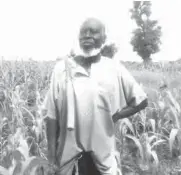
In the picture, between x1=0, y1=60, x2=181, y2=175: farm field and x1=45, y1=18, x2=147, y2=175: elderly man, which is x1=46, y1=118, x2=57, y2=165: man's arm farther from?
x1=0, y1=60, x2=181, y2=175: farm field

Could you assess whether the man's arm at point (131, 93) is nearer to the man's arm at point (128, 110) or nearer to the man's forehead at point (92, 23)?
the man's arm at point (128, 110)

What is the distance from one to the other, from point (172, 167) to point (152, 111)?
0.74 metres

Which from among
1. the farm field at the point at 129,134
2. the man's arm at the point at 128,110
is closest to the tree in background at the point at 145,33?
the farm field at the point at 129,134

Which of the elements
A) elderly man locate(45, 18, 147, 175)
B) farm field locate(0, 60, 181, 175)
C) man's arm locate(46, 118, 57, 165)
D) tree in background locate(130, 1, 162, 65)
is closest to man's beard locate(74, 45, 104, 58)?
elderly man locate(45, 18, 147, 175)

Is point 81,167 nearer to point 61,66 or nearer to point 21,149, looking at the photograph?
point 61,66

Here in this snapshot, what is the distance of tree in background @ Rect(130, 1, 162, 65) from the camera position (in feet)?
87.8

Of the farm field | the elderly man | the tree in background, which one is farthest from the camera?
the tree in background

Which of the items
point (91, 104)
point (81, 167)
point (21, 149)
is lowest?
point (21, 149)

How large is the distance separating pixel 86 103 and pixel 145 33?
2658 centimetres

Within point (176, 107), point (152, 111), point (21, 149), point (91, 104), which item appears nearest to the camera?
point (91, 104)

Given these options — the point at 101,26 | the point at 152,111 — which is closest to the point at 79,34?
the point at 101,26

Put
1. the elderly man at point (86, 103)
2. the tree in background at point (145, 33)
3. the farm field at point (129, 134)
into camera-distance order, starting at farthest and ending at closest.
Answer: the tree in background at point (145, 33) → the farm field at point (129, 134) → the elderly man at point (86, 103)

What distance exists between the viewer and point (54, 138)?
1358mm

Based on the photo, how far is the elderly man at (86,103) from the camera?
51.8 inches
